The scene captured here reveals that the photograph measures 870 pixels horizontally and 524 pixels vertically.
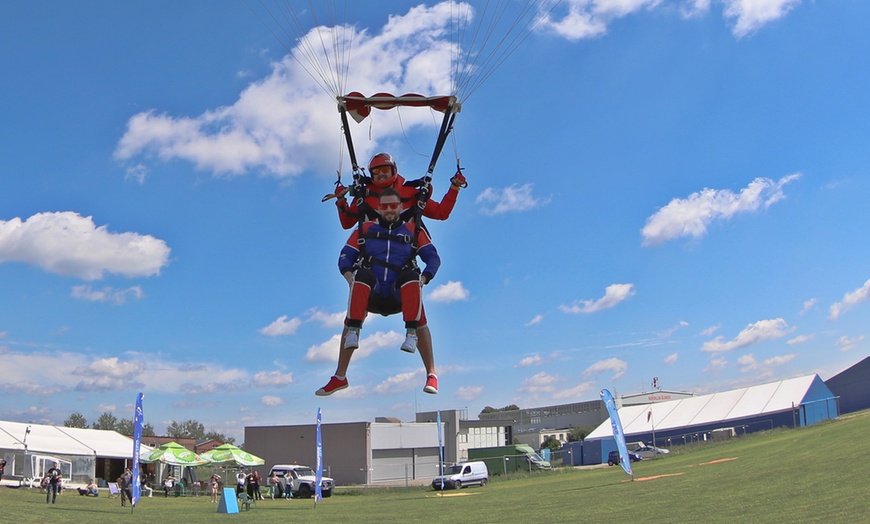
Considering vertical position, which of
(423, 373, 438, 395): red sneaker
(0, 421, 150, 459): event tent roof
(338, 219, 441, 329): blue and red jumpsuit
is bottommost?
(0, 421, 150, 459): event tent roof

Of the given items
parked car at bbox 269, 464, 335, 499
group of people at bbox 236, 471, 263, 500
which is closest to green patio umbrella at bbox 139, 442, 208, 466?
parked car at bbox 269, 464, 335, 499

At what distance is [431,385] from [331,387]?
3.62 feet

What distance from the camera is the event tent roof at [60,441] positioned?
4144 centimetres

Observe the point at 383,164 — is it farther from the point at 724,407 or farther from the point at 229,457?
the point at 724,407

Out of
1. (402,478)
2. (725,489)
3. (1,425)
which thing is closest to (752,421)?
(402,478)

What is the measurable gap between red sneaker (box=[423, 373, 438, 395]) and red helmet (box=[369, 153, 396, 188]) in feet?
7.49

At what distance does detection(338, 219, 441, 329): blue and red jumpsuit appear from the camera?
8.45 m

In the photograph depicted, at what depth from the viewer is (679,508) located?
18.1 meters

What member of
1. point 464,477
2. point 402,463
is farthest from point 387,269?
point 402,463

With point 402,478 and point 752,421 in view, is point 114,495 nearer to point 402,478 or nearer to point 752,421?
point 402,478

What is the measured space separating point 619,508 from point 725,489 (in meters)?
3.92

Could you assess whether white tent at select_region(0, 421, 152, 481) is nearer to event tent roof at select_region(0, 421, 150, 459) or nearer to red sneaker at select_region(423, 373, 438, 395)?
event tent roof at select_region(0, 421, 150, 459)

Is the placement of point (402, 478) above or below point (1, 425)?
below

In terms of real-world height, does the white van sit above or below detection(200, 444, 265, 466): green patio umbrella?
below
